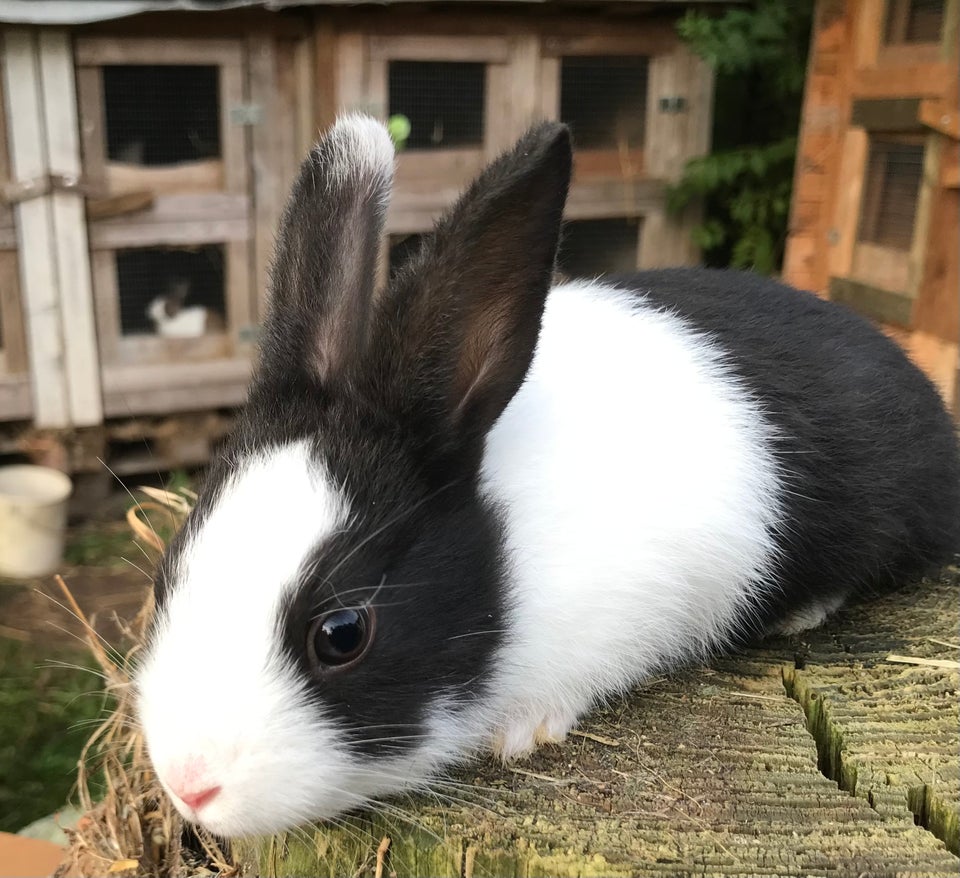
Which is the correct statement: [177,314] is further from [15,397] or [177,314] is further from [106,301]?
[15,397]

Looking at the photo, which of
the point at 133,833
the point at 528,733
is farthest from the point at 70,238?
the point at 528,733

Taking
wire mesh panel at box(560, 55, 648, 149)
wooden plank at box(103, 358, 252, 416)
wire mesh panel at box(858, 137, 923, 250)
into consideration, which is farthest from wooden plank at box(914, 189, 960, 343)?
wooden plank at box(103, 358, 252, 416)

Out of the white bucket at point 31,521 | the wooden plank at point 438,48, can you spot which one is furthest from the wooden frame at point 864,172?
the white bucket at point 31,521

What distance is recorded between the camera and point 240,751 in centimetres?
126

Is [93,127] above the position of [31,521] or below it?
above

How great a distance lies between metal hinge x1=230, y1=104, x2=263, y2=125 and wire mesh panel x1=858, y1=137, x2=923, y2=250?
2.93m

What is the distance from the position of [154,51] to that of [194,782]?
4.25m

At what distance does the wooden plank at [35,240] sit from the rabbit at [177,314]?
0.51m

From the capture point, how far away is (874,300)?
4391mm

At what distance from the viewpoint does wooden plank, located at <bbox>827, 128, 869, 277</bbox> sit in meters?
4.40

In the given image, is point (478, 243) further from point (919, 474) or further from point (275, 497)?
point (919, 474)

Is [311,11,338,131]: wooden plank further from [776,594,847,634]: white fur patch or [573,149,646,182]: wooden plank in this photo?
[776,594,847,634]: white fur patch

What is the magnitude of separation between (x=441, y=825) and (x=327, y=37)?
422 cm

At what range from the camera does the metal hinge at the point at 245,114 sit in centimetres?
486
